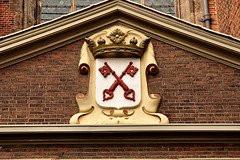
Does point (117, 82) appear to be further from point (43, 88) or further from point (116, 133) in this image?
point (43, 88)

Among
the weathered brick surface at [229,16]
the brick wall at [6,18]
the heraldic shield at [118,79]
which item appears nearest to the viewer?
the heraldic shield at [118,79]

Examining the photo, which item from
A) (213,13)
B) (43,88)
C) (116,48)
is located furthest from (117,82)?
(213,13)

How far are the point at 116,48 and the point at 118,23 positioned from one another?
2.53ft

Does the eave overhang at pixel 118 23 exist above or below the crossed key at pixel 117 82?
above

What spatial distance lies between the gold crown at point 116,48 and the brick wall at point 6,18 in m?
4.10

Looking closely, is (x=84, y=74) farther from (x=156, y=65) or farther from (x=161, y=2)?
(x=161, y=2)

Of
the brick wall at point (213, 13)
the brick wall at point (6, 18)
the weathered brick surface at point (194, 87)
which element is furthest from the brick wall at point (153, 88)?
the brick wall at point (213, 13)

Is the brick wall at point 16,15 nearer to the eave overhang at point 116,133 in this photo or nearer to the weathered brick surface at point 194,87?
the eave overhang at point 116,133

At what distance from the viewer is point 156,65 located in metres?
8.82

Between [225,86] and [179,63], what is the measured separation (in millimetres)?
1014

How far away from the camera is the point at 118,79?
866cm

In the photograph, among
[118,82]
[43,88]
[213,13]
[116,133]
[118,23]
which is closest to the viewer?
[116,133]

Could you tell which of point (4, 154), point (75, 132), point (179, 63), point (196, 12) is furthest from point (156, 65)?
point (196, 12)

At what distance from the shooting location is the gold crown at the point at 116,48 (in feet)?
28.8
